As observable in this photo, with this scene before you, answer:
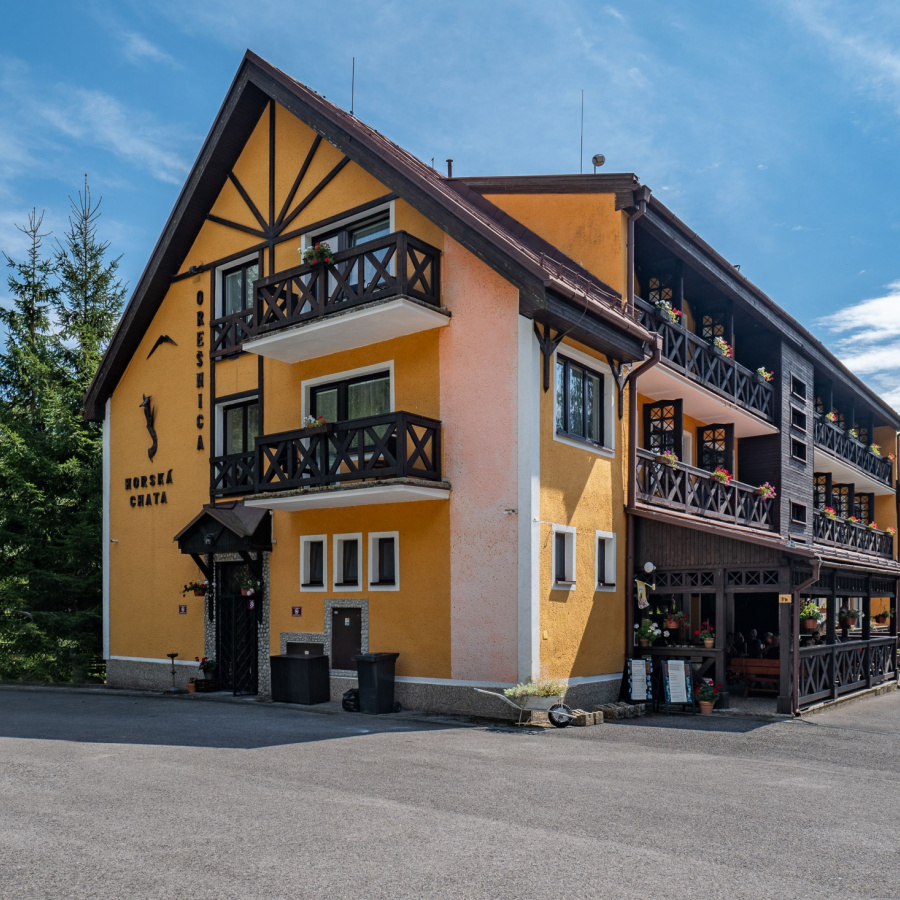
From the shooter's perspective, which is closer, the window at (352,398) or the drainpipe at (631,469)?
the drainpipe at (631,469)

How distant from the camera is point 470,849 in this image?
264 inches

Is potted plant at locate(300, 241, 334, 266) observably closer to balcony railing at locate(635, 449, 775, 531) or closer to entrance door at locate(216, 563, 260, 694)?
entrance door at locate(216, 563, 260, 694)

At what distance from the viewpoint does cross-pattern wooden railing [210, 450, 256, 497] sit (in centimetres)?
1867

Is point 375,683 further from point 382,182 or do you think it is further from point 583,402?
point 382,182

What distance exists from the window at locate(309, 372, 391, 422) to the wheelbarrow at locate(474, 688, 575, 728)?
5739 millimetres

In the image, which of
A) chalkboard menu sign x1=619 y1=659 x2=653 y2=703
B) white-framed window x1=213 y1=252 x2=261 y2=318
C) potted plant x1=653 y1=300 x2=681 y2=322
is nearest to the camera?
chalkboard menu sign x1=619 y1=659 x2=653 y2=703

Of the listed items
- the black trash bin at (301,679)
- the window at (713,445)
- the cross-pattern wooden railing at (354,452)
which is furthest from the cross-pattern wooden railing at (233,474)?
the window at (713,445)

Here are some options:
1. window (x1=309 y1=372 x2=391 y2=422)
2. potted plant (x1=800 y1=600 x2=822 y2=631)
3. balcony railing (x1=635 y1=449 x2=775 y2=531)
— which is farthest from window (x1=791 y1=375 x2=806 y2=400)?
window (x1=309 y1=372 x2=391 y2=422)

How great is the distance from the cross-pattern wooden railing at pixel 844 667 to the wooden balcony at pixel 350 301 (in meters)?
8.91

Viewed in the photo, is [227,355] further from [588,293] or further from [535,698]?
[535,698]

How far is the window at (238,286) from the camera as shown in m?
19.8

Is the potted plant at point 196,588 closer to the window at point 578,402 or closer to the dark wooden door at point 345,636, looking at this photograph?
the dark wooden door at point 345,636

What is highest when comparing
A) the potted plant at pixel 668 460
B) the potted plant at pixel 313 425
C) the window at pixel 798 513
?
the potted plant at pixel 313 425

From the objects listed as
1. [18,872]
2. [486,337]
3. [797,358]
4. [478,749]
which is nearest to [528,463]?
[486,337]
